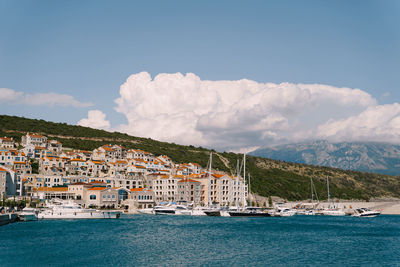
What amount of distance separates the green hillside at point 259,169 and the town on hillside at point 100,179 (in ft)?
48.7

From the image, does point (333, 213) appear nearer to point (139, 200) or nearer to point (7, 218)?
point (139, 200)

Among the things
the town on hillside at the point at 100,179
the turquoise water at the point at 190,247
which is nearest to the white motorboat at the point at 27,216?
the town on hillside at the point at 100,179

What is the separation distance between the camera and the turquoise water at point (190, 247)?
42594 mm

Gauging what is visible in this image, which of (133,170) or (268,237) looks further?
(133,170)

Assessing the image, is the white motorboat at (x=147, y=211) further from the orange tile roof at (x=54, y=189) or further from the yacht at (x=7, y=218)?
the yacht at (x=7, y=218)

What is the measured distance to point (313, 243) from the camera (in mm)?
57594

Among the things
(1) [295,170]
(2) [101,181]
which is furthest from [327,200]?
(2) [101,181]

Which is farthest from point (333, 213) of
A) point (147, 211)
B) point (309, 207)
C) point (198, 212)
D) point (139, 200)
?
point (139, 200)

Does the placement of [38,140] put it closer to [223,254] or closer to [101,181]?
[101,181]

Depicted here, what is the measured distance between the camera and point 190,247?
169 feet

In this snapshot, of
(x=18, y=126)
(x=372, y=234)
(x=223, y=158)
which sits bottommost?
(x=372, y=234)

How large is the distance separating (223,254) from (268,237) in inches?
719

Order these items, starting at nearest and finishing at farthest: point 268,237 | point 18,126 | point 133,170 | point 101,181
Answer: point 268,237
point 101,181
point 133,170
point 18,126

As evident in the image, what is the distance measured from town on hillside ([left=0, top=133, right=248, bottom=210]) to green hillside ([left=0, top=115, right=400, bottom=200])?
1483 cm
